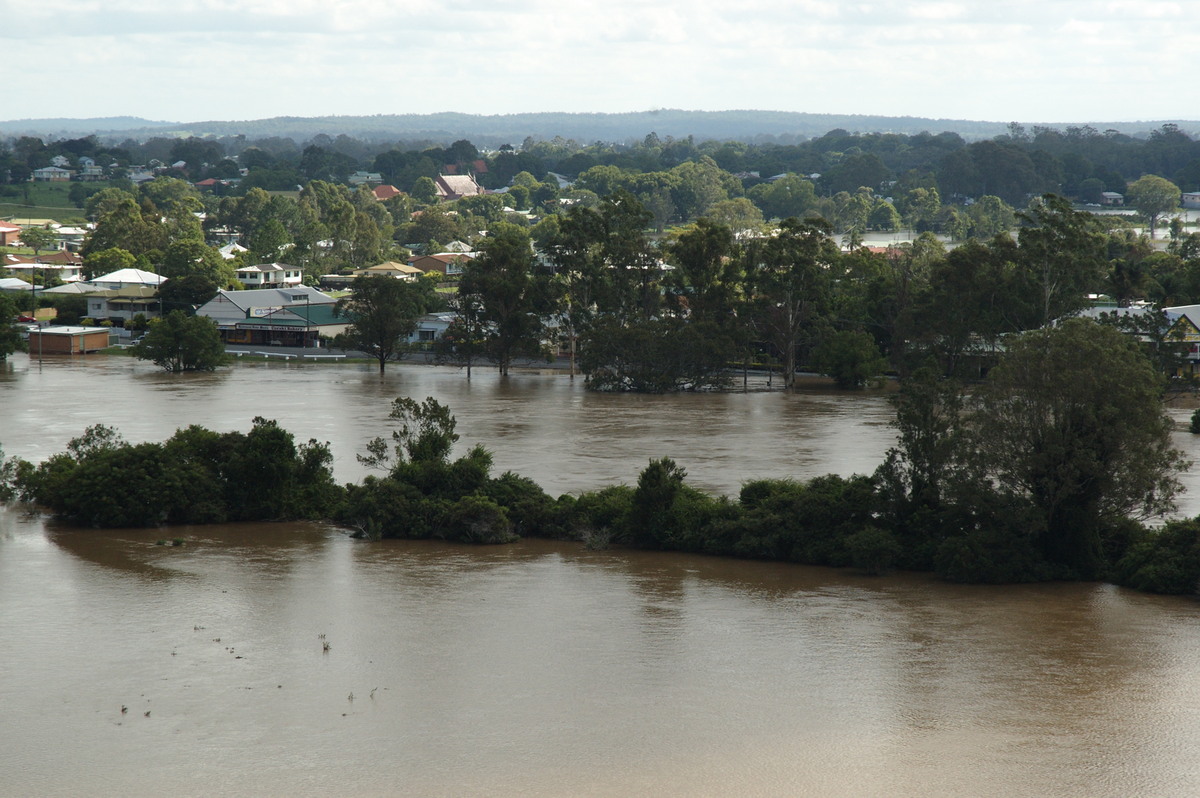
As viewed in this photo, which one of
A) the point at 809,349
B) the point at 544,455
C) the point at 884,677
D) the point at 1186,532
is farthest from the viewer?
the point at 809,349

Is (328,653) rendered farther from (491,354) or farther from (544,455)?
(491,354)

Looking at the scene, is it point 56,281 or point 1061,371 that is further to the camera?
point 56,281

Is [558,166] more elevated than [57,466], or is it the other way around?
[558,166]

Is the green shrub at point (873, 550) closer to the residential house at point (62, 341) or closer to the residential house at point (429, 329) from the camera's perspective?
the residential house at point (429, 329)

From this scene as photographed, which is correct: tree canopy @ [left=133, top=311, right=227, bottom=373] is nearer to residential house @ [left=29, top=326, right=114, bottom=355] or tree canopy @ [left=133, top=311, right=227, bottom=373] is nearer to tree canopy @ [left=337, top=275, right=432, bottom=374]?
tree canopy @ [left=337, top=275, right=432, bottom=374]

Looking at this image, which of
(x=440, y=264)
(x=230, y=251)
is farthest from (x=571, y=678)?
(x=230, y=251)

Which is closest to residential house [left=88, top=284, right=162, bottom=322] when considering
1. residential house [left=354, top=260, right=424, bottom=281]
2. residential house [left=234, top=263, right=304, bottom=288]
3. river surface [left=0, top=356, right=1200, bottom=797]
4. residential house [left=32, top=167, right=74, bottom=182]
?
residential house [left=234, top=263, right=304, bottom=288]

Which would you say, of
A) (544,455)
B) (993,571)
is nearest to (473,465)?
(544,455)

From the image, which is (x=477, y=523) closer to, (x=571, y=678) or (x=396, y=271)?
(x=571, y=678)
